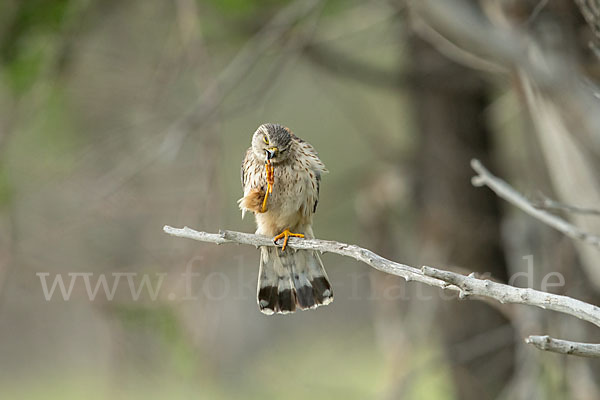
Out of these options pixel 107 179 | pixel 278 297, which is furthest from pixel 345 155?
pixel 278 297

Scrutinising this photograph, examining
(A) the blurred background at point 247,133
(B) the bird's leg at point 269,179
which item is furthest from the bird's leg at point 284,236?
(A) the blurred background at point 247,133

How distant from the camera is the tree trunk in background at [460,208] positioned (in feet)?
17.7

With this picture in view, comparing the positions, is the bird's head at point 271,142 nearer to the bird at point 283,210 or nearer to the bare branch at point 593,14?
the bird at point 283,210

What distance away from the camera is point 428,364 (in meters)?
5.01

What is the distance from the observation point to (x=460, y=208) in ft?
18.0

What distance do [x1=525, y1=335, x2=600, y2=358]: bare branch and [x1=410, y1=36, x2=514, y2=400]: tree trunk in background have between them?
3.73 metres

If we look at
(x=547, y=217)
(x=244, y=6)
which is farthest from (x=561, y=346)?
(x=244, y=6)

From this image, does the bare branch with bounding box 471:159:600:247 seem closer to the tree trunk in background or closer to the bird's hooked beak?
the bird's hooked beak

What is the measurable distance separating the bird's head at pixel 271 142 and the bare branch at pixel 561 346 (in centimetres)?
129

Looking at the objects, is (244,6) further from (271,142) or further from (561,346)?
(561,346)

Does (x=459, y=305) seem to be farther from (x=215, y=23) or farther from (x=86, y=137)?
(x=86, y=137)

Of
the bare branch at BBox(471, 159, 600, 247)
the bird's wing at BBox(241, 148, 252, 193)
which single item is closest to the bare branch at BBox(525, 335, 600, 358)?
the bare branch at BBox(471, 159, 600, 247)

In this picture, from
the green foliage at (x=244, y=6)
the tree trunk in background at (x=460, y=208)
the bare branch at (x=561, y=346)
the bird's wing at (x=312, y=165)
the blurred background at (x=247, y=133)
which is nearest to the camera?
the bare branch at (x=561, y=346)

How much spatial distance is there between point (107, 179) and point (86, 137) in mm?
2242
